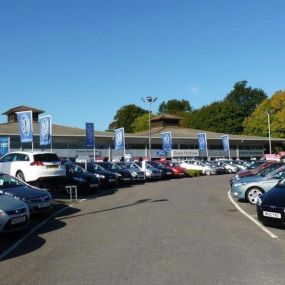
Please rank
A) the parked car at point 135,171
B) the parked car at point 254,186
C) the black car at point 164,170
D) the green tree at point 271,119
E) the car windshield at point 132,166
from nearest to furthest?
the parked car at point 254,186
the parked car at point 135,171
the car windshield at point 132,166
the black car at point 164,170
the green tree at point 271,119

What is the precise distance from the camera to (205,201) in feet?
60.8

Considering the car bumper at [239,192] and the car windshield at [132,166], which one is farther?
the car windshield at [132,166]

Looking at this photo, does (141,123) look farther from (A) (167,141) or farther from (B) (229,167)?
(B) (229,167)

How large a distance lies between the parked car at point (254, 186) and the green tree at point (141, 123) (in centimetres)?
8869

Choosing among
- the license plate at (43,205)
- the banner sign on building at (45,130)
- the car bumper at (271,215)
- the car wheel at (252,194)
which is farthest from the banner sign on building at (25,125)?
the car bumper at (271,215)

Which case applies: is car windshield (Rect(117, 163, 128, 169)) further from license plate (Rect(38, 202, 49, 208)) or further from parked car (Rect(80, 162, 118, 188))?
license plate (Rect(38, 202, 49, 208))

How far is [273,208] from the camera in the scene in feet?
37.3

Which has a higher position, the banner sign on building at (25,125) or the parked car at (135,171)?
the banner sign on building at (25,125)

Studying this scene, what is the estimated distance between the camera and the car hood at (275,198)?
11.4m

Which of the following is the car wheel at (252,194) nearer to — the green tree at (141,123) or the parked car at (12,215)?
the parked car at (12,215)

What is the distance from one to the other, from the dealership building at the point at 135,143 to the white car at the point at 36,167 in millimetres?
27297

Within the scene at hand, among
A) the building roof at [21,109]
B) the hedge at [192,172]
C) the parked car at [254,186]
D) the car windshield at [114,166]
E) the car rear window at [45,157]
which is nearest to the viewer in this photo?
the parked car at [254,186]

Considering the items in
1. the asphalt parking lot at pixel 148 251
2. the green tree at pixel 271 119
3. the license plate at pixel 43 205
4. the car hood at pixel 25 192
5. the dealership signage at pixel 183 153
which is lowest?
the asphalt parking lot at pixel 148 251

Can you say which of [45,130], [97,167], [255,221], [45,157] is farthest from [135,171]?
[255,221]
